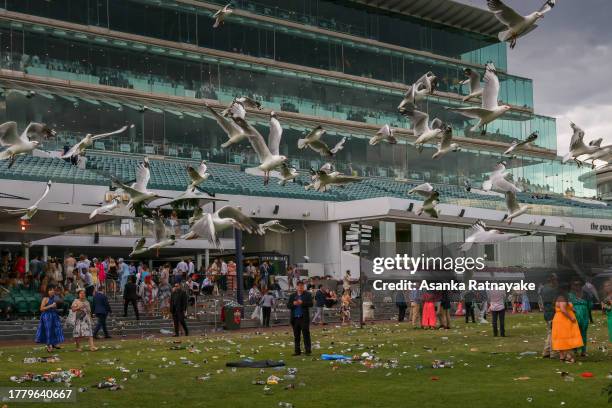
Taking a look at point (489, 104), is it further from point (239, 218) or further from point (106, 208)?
point (106, 208)

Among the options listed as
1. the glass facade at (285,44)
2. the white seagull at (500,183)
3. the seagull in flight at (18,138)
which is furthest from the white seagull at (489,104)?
the glass facade at (285,44)

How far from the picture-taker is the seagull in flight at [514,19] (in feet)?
56.2

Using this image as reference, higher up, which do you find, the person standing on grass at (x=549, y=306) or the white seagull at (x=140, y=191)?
the white seagull at (x=140, y=191)

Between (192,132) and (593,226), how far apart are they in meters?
30.8

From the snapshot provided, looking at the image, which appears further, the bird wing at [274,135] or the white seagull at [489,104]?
the bird wing at [274,135]

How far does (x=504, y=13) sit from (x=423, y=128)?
6.81m

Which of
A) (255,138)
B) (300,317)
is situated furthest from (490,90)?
(300,317)

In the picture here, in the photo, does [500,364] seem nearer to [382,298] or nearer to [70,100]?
[382,298]

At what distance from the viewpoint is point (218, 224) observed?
17922 millimetres


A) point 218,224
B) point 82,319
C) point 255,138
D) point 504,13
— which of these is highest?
point 504,13

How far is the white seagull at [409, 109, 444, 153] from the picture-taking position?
2277 cm

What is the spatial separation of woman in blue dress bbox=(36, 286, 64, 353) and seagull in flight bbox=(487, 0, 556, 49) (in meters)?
13.4

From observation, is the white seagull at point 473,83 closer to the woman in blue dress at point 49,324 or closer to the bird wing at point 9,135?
the bird wing at point 9,135

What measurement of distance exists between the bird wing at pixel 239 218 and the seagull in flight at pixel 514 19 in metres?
5.68
